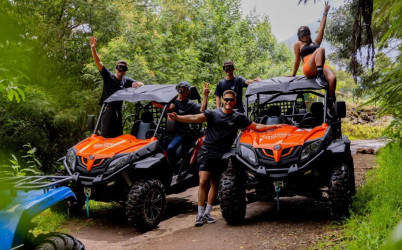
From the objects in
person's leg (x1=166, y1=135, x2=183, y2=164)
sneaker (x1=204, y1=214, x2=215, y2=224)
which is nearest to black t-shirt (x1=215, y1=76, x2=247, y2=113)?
person's leg (x1=166, y1=135, x2=183, y2=164)

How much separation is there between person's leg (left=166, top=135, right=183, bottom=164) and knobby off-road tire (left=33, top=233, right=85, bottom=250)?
3.88 metres

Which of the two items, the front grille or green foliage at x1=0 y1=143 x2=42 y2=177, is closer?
green foliage at x1=0 y1=143 x2=42 y2=177

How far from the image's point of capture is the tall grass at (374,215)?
367 centimetres

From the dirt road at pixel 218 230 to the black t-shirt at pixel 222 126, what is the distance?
1.19m

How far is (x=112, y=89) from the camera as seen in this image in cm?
741

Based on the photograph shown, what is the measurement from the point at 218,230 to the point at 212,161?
3.32 feet

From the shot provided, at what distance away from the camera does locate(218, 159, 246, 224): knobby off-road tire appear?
547 centimetres

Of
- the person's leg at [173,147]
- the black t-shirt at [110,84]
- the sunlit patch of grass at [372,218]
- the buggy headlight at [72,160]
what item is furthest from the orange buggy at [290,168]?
the black t-shirt at [110,84]

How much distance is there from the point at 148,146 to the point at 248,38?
21.6m

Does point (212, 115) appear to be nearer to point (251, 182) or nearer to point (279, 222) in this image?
point (251, 182)

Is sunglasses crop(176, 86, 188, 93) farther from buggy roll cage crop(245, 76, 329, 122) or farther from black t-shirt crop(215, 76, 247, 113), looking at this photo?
buggy roll cage crop(245, 76, 329, 122)

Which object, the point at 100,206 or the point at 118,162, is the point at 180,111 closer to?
the point at 118,162

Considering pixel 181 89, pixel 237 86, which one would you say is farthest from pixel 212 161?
pixel 237 86

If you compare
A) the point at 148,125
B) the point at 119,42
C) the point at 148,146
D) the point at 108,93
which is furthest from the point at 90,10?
the point at 148,146
